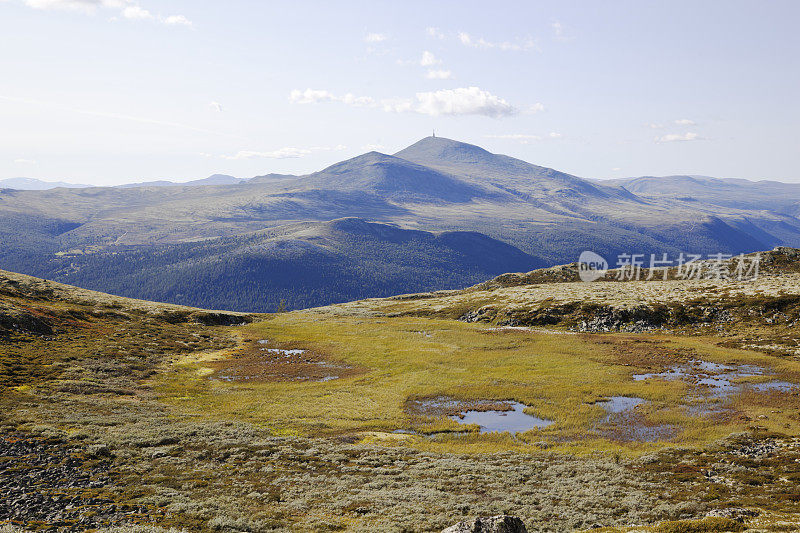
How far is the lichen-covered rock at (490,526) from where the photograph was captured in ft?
60.7

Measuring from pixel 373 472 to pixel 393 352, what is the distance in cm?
4667

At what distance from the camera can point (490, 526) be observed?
18.6 metres

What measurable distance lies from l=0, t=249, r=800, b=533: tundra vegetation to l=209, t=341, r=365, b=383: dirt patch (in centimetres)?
57

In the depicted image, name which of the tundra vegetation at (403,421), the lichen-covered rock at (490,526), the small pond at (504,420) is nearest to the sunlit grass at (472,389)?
the tundra vegetation at (403,421)

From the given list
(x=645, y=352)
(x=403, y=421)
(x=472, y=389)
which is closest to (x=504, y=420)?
(x=472, y=389)

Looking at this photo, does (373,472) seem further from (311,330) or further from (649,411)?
(311,330)

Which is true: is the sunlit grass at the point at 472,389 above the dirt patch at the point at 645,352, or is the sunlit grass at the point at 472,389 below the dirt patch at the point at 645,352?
below

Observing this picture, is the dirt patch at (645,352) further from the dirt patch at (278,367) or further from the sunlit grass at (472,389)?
the dirt patch at (278,367)

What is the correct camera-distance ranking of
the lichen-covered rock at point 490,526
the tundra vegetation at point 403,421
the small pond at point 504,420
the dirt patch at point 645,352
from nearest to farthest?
the lichen-covered rock at point 490,526 < the tundra vegetation at point 403,421 < the small pond at point 504,420 < the dirt patch at point 645,352

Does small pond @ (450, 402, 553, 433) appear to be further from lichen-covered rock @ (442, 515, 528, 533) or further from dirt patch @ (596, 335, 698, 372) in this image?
dirt patch @ (596, 335, 698, 372)

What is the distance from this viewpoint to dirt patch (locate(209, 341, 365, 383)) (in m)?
63.2

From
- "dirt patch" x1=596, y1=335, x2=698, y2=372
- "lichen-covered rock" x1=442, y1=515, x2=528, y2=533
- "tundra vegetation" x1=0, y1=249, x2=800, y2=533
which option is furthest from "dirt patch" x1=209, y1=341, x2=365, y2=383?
"lichen-covered rock" x1=442, y1=515, x2=528, y2=533

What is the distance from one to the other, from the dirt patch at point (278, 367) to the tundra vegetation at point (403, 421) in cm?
57

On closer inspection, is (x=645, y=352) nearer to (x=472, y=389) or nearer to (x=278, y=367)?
(x=472, y=389)
